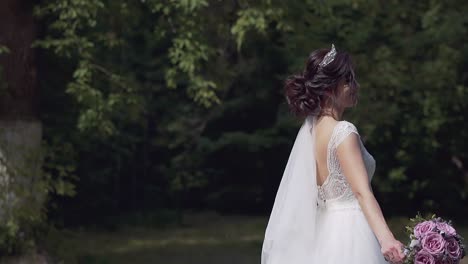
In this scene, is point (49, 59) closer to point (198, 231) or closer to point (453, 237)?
point (198, 231)

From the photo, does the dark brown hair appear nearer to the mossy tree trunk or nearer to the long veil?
the long veil

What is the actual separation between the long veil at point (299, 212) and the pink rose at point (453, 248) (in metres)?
0.69

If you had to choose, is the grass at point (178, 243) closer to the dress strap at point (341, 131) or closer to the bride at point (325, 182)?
the bride at point (325, 182)

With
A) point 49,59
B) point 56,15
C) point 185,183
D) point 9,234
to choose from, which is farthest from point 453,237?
point 185,183

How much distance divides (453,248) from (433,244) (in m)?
0.16

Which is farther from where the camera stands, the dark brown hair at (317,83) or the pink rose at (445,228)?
the pink rose at (445,228)

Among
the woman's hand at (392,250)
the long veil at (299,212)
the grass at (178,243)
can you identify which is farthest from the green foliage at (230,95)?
the woman's hand at (392,250)

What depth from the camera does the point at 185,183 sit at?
29875mm

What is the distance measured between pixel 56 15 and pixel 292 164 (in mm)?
9953

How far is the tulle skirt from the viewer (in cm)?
576

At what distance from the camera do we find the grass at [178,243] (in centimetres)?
1864

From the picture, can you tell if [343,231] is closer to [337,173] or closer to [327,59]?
[337,173]

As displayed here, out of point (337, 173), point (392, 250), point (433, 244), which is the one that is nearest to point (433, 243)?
point (433, 244)

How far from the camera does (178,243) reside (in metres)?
22.0
